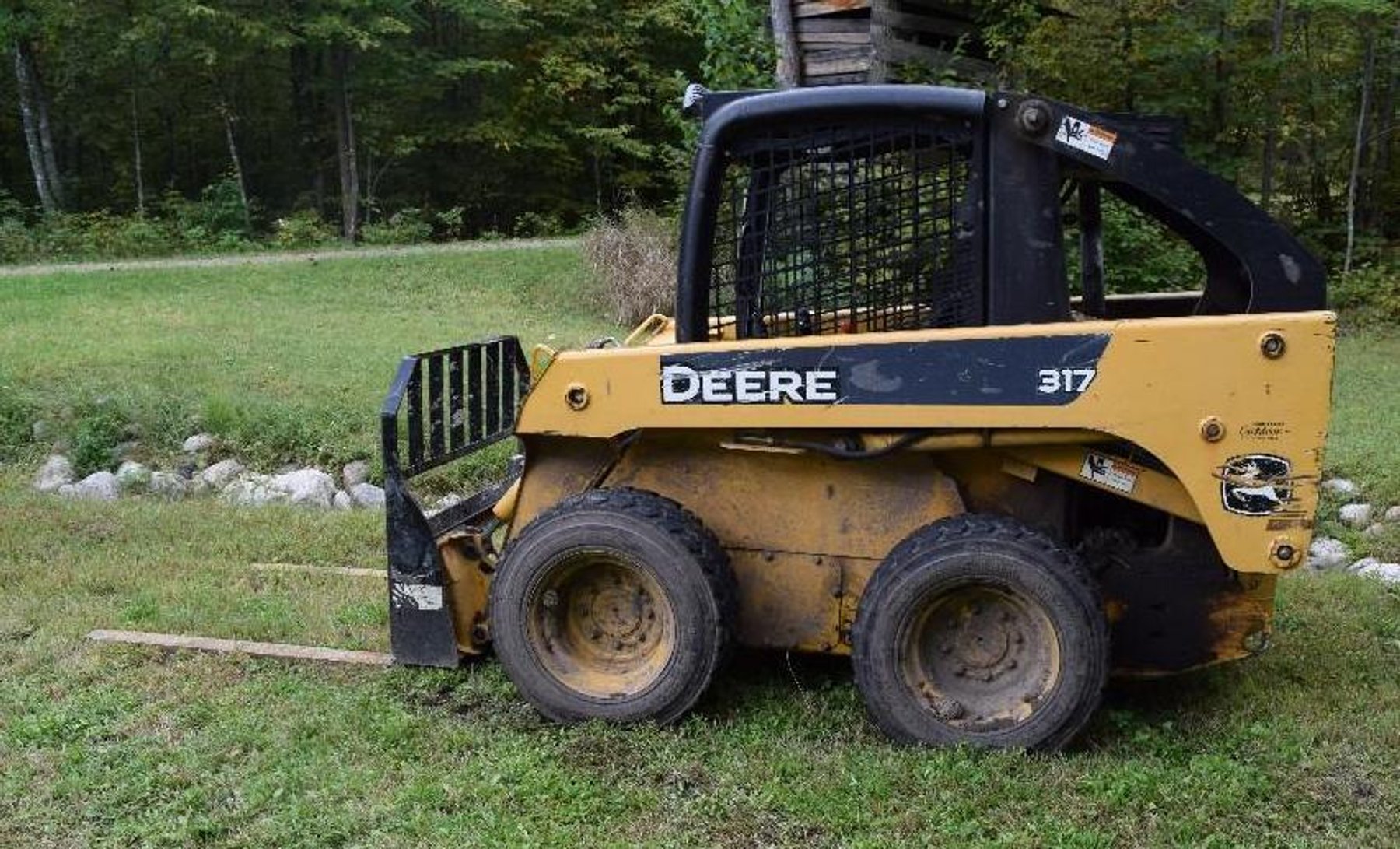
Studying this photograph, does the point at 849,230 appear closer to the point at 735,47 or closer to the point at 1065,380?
the point at 1065,380

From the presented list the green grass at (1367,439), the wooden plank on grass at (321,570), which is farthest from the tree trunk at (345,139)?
the wooden plank on grass at (321,570)

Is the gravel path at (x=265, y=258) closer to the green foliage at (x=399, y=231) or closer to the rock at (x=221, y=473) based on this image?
the green foliage at (x=399, y=231)

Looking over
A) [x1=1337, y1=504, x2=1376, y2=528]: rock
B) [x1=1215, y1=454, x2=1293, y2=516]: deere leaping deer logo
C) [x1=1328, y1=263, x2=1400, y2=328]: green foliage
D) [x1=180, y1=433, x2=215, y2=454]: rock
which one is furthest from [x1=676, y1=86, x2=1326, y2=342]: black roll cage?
[x1=1328, y1=263, x2=1400, y2=328]: green foliage

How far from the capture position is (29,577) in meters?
6.39

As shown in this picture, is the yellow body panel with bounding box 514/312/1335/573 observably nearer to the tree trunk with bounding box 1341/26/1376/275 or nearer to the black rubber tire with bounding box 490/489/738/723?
the black rubber tire with bounding box 490/489/738/723

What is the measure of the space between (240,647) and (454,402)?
127 centimetres

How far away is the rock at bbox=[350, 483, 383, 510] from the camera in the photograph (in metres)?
8.46

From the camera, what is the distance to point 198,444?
9.31 meters

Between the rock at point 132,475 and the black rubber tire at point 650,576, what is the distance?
192 inches

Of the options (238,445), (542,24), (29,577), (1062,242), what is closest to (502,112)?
(542,24)

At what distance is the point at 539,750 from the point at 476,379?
173cm

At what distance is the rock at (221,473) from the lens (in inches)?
348

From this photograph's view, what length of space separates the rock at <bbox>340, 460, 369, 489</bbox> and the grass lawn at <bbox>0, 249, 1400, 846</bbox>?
1538mm

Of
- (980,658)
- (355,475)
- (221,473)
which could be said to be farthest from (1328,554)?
(221,473)
